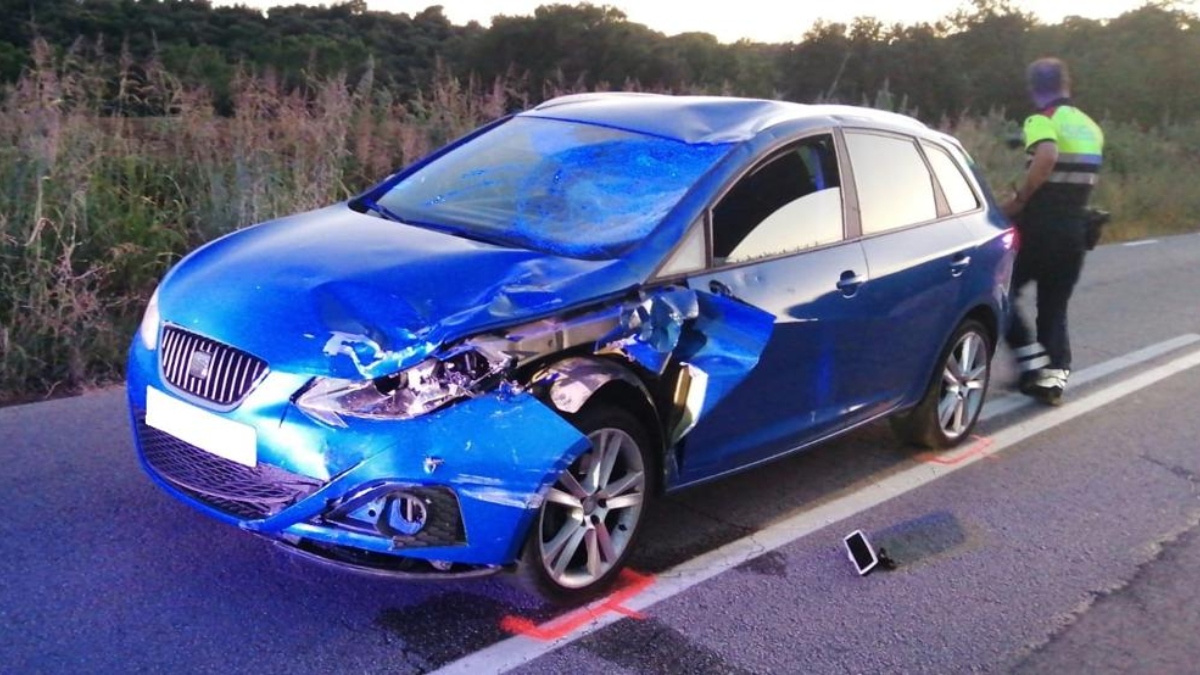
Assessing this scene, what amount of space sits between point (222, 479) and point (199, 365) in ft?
1.21

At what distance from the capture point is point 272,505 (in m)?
3.66

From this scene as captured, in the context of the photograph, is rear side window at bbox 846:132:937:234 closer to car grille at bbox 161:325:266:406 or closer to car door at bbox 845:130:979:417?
car door at bbox 845:130:979:417

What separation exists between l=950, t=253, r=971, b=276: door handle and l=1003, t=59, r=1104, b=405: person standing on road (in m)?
1.60

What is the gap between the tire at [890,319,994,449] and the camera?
607 cm

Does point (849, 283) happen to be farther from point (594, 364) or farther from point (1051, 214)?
point (1051, 214)

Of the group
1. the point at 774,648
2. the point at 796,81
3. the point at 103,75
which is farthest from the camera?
the point at 796,81

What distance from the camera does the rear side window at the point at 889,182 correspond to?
213 inches

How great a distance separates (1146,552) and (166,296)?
403 centimetres

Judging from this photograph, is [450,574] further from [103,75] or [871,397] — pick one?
[103,75]

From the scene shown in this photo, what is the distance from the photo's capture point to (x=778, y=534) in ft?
16.4

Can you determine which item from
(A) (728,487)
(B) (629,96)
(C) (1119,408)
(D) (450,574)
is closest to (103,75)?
(B) (629,96)

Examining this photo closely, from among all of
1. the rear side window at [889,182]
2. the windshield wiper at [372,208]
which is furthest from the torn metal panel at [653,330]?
the rear side window at [889,182]

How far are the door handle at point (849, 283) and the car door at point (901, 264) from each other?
74 mm

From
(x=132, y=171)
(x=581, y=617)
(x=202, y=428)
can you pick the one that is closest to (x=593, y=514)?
(x=581, y=617)
